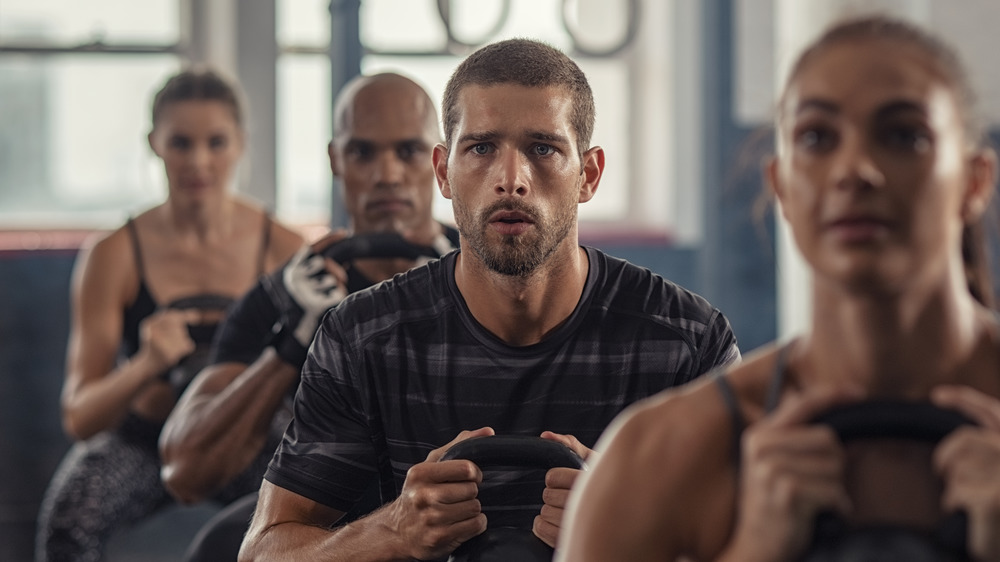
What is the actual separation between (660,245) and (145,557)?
2.21 meters

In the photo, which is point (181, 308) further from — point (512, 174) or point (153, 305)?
point (512, 174)

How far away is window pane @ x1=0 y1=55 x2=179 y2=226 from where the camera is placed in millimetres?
4344

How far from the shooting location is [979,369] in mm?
1006

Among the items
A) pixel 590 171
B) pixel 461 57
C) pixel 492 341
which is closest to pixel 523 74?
pixel 590 171

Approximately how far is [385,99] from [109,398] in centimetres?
108

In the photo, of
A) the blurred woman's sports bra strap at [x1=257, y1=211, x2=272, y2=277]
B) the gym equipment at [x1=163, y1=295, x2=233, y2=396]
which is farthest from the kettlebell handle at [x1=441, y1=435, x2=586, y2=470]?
the blurred woman's sports bra strap at [x1=257, y1=211, x2=272, y2=277]

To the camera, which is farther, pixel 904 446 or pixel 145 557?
pixel 145 557

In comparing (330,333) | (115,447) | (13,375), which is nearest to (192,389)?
(115,447)

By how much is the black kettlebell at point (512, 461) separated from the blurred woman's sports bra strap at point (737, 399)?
0.37 metres

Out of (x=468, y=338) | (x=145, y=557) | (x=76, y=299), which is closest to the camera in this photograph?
(x=468, y=338)

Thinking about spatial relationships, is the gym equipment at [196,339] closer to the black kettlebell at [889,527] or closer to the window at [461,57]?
the window at [461,57]

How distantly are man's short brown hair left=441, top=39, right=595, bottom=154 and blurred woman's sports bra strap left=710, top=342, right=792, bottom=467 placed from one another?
0.81 metres

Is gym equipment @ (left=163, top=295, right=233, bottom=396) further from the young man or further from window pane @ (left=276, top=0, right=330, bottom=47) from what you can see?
window pane @ (left=276, top=0, right=330, bottom=47)

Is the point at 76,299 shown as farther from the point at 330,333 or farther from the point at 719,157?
the point at 719,157
